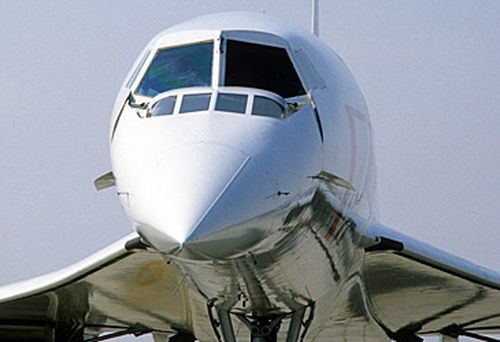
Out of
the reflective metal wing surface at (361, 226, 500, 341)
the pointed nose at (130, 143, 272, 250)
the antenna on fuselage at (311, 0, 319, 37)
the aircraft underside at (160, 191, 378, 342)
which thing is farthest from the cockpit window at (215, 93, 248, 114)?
the antenna on fuselage at (311, 0, 319, 37)

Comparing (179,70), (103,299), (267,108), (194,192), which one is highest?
(179,70)

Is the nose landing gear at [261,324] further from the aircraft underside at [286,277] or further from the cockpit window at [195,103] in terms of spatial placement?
the cockpit window at [195,103]

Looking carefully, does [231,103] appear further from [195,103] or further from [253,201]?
[253,201]

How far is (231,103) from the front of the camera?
923 cm

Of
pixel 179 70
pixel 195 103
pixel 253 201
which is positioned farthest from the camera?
pixel 179 70

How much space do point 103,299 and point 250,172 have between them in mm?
6450

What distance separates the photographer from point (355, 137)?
11.0 meters

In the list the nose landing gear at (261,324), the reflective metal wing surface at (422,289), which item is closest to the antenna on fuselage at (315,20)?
the reflective metal wing surface at (422,289)

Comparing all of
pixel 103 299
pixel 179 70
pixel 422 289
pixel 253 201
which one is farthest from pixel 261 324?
pixel 103 299

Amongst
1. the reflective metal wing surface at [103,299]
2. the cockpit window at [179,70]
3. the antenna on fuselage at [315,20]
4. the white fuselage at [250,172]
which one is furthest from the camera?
the antenna on fuselage at [315,20]

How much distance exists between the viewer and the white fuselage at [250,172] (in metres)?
8.24

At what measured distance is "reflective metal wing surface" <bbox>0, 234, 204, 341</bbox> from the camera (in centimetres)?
1250

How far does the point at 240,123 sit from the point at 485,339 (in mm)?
8476

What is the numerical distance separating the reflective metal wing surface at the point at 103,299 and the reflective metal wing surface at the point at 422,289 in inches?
82.2
